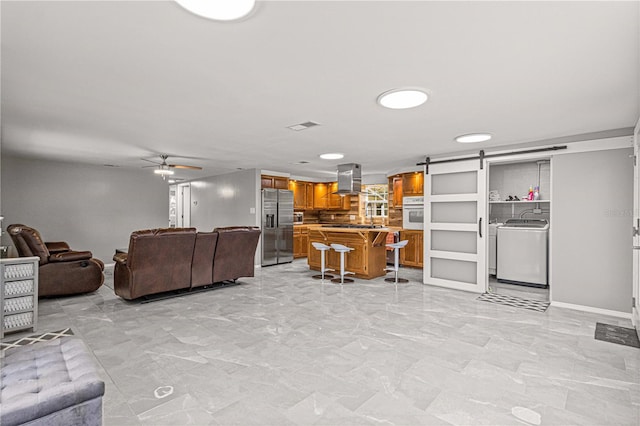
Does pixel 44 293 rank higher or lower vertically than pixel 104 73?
lower

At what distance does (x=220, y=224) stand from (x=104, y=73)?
630 centimetres

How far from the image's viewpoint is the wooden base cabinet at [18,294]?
3.21m

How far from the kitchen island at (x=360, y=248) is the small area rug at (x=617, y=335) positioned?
3176 mm

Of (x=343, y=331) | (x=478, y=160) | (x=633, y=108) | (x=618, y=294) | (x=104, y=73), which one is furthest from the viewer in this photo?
(x=478, y=160)

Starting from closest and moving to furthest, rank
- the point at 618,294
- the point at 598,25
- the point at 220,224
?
1. the point at 598,25
2. the point at 618,294
3. the point at 220,224

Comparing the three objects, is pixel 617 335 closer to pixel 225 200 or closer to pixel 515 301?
pixel 515 301

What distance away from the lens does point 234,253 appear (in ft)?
17.5

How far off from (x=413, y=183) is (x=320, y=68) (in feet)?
18.0

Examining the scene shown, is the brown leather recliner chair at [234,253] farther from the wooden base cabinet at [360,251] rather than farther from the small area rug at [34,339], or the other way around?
the small area rug at [34,339]

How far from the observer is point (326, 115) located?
11.0 feet

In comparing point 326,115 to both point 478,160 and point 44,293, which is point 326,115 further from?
point 44,293

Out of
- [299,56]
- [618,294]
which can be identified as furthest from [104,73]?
[618,294]

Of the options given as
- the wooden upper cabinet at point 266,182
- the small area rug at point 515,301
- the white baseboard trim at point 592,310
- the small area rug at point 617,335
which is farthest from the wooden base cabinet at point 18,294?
the white baseboard trim at point 592,310

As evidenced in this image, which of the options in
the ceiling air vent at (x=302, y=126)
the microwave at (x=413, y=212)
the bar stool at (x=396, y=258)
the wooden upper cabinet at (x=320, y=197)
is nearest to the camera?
the ceiling air vent at (x=302, y=126)
